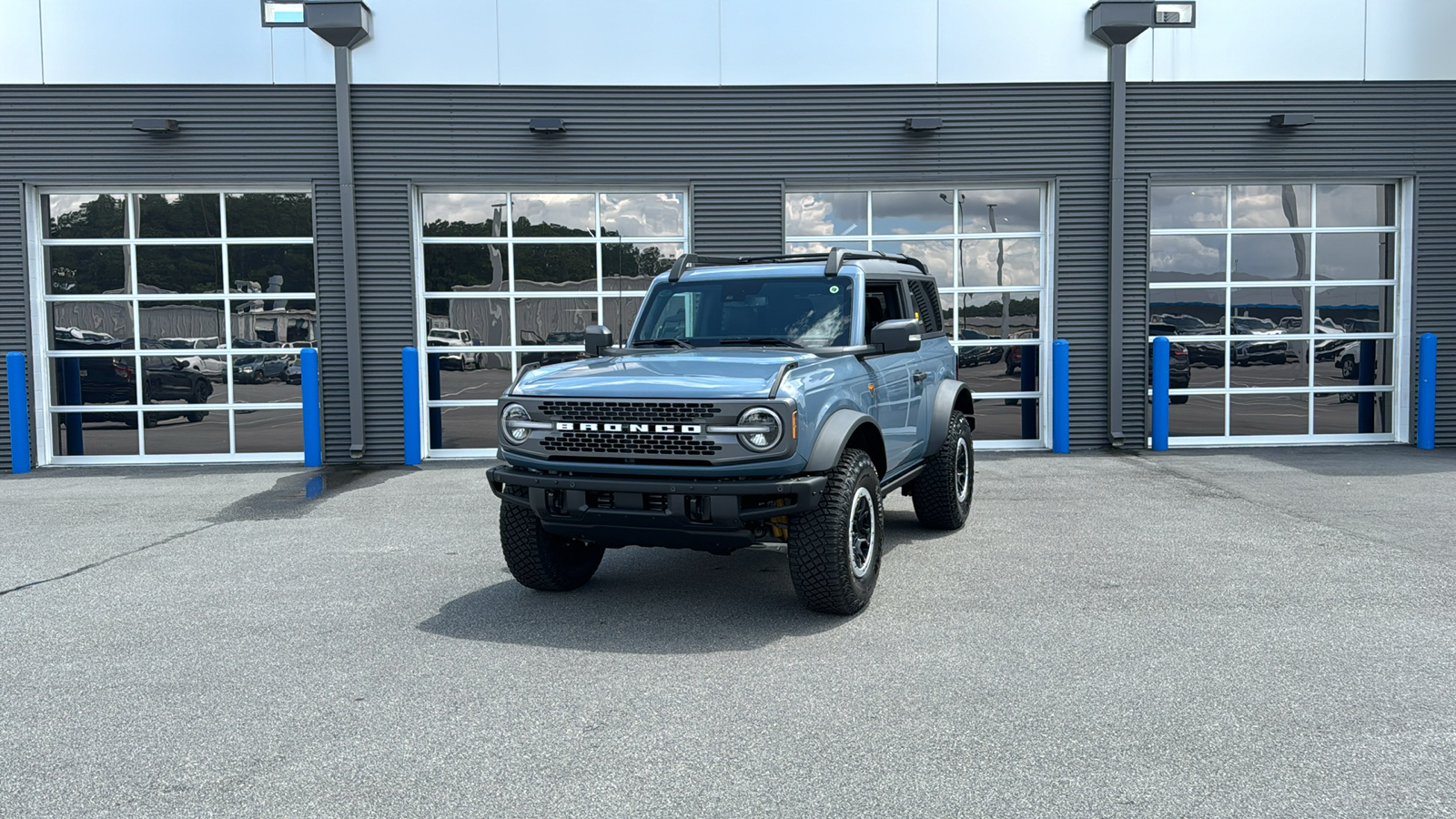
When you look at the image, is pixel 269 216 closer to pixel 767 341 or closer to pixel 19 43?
pixel 19 43

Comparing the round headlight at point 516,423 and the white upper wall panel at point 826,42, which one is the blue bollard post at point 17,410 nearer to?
the white upper wall panel at point 826,42

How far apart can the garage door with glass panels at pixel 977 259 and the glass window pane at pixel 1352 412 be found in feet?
11.8

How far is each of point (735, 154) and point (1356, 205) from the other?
25.4ft

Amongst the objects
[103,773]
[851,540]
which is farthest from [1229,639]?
[103,773]

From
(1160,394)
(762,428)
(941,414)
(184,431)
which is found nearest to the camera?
(762,428)

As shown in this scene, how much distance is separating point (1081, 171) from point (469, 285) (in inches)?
296

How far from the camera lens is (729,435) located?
5.31 meters

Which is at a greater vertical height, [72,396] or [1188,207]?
[1188,207]

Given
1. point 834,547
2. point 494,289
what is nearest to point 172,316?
point 494,289

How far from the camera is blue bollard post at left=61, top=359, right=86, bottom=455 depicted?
508 inches

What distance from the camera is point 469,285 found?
514 inches

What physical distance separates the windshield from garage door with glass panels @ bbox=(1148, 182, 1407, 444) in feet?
26.0

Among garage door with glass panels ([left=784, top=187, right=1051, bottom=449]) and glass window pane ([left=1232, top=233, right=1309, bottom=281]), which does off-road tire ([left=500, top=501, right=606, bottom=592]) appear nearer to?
garage door with glass panels ([left=784, top=187, right=1051, bottom=449])

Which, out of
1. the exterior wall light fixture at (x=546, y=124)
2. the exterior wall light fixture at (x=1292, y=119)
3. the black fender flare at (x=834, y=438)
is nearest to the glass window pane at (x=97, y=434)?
the exterior wall light fixture at (x=546, y=124)
